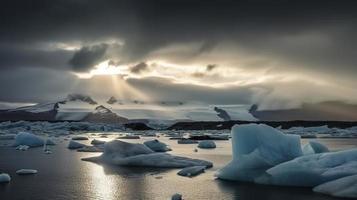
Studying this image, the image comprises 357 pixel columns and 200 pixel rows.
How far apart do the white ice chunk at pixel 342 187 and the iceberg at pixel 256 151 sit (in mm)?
2104

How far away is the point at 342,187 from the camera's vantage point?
9.28m

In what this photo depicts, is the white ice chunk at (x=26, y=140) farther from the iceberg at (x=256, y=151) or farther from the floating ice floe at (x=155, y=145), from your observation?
the iceberg at (x=256, y=151)

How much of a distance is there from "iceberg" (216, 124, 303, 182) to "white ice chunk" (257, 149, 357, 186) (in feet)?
1.80

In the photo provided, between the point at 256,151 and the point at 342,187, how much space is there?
2775 mm

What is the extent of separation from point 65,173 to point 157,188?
4.20m

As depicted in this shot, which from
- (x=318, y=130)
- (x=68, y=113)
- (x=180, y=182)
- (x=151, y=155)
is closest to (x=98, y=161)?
(x=151, y=155)

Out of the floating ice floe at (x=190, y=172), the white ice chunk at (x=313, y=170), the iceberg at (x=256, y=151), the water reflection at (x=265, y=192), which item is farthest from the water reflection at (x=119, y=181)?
the white ice chunk at (x=313, y=170)

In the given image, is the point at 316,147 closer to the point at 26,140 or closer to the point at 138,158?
the point at 138,158

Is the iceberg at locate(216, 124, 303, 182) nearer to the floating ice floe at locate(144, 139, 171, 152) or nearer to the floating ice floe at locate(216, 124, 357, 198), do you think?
the floating ice floe at locate(216, 124, 357, 198)

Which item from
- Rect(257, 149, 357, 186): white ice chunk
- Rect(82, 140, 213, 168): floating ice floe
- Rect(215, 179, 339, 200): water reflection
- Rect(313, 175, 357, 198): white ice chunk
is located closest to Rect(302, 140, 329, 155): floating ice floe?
Rect(257, 149, 357, 186): white ice chunk

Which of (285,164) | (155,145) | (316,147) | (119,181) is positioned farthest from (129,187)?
(155,145)

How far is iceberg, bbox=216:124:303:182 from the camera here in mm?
11532

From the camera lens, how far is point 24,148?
79.8ft

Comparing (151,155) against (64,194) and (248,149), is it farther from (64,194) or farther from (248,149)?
(64,194)
